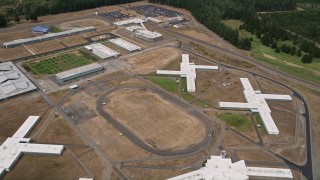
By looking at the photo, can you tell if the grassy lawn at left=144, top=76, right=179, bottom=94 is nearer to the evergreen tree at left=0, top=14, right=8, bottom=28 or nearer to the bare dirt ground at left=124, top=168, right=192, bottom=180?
the bare dirt ground at left=124, top=168, right=192, bottom=180

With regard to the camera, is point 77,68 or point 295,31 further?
point 295,31

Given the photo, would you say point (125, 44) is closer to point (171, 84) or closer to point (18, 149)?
point (171, 84)

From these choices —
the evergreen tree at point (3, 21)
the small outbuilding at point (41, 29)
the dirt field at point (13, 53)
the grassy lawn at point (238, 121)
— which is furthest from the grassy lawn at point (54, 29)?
the grassy lawn at point (238, 121)

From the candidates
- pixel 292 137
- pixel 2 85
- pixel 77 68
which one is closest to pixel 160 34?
pixel 77 68

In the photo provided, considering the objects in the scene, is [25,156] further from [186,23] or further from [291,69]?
[186,23]

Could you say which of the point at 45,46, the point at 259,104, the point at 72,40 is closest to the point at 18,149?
the point at 259,104

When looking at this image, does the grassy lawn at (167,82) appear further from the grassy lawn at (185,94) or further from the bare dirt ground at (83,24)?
the bare dirt ground at (83,24)
